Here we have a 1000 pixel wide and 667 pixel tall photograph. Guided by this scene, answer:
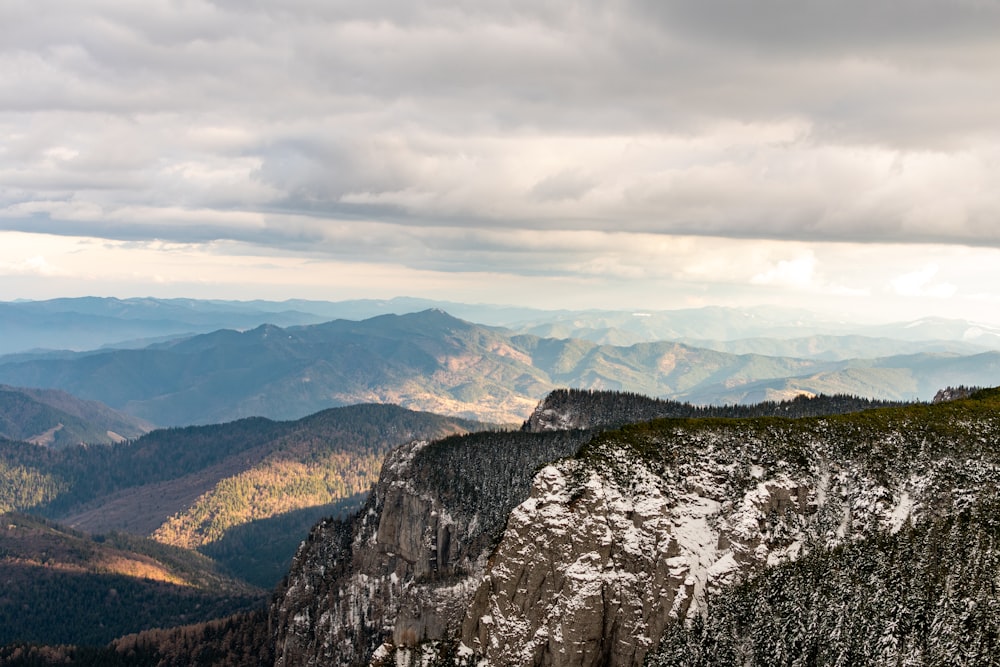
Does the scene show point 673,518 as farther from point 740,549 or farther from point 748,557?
point 748,557

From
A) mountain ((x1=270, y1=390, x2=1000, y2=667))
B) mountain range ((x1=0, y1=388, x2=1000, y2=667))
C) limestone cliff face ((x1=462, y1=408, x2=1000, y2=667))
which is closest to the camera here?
mountain range ((x1=0, y1=388, x2=1000, y2=667))

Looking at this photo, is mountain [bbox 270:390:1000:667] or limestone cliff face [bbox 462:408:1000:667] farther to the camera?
limestone cliff face [bbox 462:408:1000:667]

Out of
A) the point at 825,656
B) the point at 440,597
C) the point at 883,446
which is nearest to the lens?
the point at 825,656

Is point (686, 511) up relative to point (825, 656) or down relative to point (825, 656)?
up

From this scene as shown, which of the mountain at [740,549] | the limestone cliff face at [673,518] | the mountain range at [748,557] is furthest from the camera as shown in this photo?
the limestone cliff face at [673,518]

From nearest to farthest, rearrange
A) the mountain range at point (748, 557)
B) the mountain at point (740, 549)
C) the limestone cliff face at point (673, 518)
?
the mountain range at point (748, 557)
the mountain at point (740, 549)
the limestone cliff face at point (673, 518)

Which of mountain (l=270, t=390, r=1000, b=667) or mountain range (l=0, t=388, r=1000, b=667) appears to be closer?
mountain range (l=0, t=388, r=1000, b=667)

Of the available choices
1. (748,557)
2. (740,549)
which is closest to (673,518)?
(740,549)

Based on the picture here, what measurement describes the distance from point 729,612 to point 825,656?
11603 mm

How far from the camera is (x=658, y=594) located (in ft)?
290

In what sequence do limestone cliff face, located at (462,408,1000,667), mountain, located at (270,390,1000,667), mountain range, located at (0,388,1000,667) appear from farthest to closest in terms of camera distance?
limestone cliff face, located at (462,408,1000,667) < mountain, located at (270,390,1000,667) < mountain range, located at (0,388,1000,667)

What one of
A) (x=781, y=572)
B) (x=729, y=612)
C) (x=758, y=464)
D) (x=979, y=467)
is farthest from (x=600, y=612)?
(x=979, y=467)

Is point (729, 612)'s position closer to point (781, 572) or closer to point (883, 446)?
point (781, 572)

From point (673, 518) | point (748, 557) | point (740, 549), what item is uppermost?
point (673, 518)
